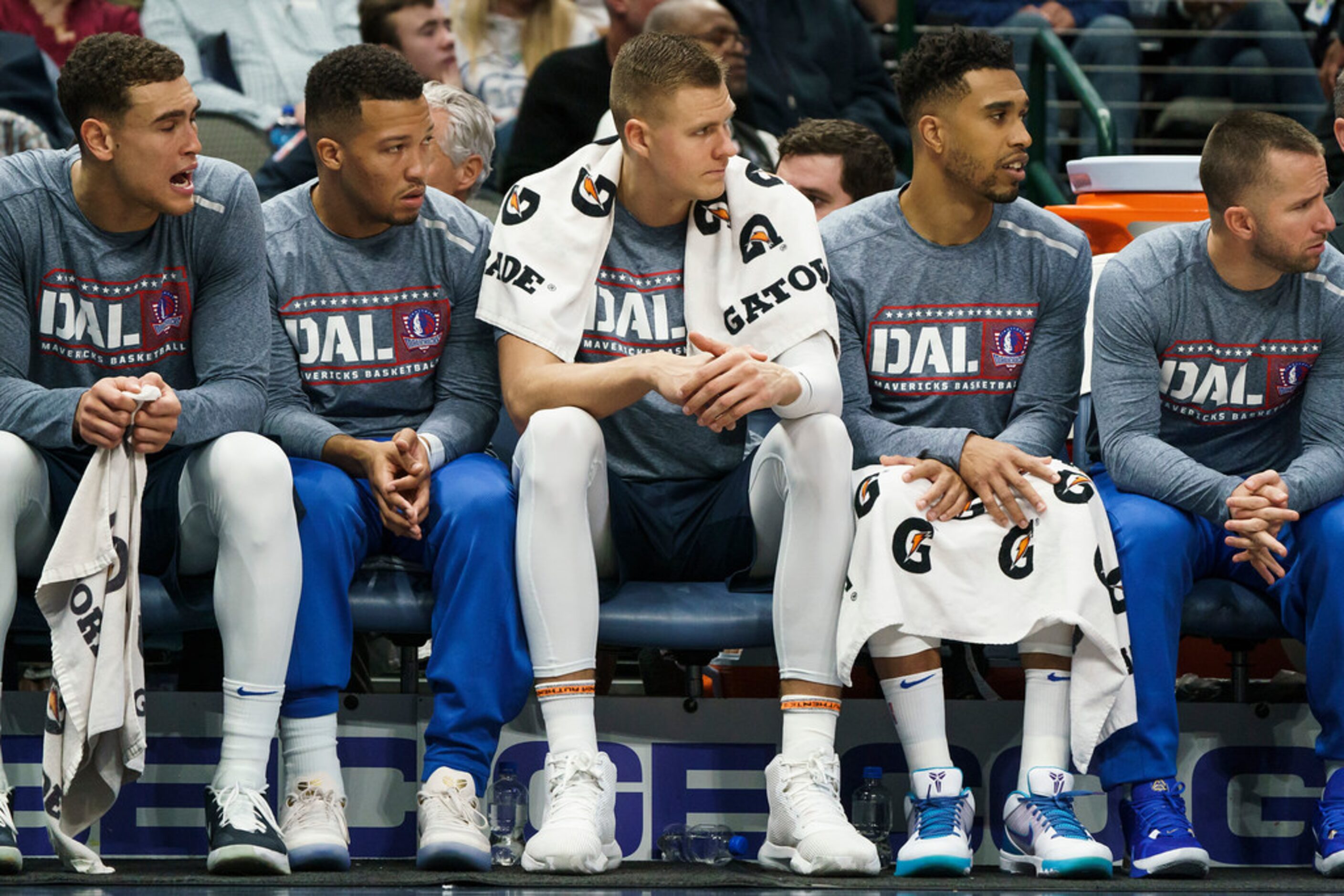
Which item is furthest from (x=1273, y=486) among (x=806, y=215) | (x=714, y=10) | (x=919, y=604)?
(x=714, y=10)

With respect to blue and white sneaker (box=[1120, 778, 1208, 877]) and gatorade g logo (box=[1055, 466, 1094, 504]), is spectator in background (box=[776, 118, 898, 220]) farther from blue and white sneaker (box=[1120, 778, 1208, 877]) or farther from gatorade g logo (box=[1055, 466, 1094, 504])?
blue and white sneaker (box=[1120, 778, 1208, 877])

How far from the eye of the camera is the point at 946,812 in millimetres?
2727

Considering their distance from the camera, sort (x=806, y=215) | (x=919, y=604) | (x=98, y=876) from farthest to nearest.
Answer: (x=806, y=215) < (x=919, y=604) < (x=98, y=876)

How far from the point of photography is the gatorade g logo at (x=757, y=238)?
3051mm

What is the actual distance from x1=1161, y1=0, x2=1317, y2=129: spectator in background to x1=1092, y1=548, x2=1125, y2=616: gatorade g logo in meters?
4.17

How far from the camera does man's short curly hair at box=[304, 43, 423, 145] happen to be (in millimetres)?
3117

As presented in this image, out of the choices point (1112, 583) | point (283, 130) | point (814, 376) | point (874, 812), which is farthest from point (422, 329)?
point (283, 130)

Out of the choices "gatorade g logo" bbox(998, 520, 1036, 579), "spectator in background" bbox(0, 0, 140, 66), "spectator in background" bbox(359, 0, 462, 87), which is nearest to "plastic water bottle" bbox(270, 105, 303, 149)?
"spectator in background" bbox(359, 0, 462, 87)

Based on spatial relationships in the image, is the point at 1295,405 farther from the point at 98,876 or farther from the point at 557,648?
the point at 98,876

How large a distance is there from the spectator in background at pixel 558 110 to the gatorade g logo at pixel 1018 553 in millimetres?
2926

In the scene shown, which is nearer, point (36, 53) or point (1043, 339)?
point (1043, 339)

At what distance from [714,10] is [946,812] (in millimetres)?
3554

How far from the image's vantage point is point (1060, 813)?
2730 mm

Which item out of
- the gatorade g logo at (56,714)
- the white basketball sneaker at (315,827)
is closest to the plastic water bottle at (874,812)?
the white basketball sneaker at (315,827)
